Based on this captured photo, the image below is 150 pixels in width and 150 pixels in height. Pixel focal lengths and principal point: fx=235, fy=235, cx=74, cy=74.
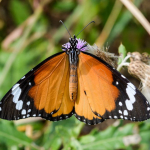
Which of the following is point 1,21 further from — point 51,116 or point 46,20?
point 51,116

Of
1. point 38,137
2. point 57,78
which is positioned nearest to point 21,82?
point 57,78

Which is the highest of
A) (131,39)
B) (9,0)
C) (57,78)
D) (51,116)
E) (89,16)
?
(9,0)

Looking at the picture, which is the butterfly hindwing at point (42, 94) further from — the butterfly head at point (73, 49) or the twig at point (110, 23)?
the twig at point (110, 23)

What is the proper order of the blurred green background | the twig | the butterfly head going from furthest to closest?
the twig
the blurred green background
the butterfly head

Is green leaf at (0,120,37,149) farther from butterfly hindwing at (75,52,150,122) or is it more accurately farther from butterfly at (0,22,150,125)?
butterfly hindwing at (75,52,150,122)

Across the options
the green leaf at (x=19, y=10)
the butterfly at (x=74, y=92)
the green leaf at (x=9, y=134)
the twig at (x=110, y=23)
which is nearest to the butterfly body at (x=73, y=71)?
the butterfly at (x=74, y=92)

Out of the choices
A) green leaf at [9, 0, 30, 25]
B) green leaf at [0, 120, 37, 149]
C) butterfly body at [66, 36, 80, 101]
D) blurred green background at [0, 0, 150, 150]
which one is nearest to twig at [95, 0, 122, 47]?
blurred green background at [0, 0, 150, 150]

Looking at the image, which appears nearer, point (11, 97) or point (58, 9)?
point (11, 97)
